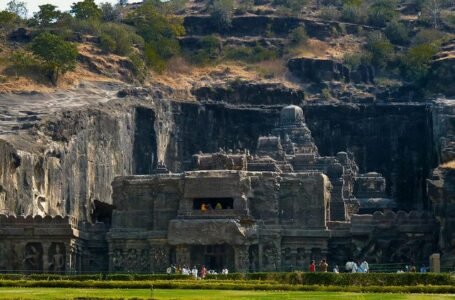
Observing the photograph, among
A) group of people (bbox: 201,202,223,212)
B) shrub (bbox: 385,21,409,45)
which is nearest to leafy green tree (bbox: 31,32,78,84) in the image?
group of people (bbox: 201,202,223,212)

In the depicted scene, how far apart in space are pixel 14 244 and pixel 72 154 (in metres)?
14.3

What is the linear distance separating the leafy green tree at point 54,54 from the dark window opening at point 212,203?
36.1m

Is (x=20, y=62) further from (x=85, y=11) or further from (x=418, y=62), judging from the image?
(x=418, y=62)

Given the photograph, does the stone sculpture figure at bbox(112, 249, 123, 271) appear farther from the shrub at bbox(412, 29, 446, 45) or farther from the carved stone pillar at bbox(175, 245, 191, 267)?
the shrub at bbox(412, 29, 446, 45)

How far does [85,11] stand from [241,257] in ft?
233

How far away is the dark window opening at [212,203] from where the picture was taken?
110m

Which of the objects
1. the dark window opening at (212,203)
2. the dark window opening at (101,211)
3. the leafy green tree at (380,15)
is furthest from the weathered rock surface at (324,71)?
the dark window opening at (212,203)

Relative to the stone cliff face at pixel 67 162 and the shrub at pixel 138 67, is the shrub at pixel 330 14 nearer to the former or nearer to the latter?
the shrub at pixel 138 67

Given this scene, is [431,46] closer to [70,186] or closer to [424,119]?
[424,119]

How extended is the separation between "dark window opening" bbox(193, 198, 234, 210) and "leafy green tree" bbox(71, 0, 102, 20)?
2525 inches

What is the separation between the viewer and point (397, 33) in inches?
7028

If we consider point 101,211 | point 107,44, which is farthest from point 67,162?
point 107,44

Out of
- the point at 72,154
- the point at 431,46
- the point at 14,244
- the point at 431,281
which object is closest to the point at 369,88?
the point at 431,46

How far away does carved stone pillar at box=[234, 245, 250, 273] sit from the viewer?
4183 inches
